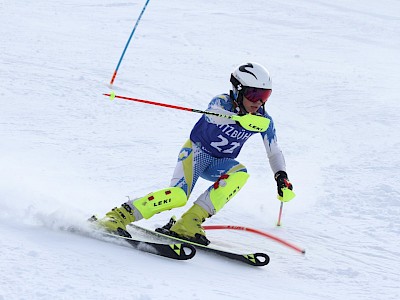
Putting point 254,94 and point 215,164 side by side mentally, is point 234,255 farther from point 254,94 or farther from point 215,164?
point 254,94

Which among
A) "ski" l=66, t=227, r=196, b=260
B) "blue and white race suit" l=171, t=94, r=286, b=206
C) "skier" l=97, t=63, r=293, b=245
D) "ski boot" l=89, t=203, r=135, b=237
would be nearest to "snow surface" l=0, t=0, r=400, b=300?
"ski" l=66, t=227, r=196, b=260

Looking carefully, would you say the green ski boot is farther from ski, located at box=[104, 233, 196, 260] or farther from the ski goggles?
the ski goggles

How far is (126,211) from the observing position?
180 inches

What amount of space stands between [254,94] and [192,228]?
41.5 inches

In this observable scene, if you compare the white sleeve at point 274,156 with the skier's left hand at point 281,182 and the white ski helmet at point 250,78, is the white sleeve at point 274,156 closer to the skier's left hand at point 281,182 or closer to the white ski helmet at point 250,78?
the skier's left hand at point 281,182

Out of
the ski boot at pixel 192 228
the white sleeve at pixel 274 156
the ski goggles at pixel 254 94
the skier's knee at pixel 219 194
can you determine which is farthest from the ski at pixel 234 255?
the ski goggles at pixel 254 94

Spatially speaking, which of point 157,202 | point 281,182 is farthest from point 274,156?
point 157,202

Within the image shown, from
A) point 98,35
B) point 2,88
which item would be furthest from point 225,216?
point 98,35

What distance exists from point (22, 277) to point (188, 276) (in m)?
1.02

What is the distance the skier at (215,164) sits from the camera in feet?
15.2

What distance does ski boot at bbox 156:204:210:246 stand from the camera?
4.63m

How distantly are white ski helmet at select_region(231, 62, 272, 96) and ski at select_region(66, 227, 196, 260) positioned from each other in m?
1.26

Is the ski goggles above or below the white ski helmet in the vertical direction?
below

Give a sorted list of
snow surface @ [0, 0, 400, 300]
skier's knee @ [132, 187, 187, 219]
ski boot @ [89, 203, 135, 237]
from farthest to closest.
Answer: skier's knee @ [132, 187, 187, 219], ski boot @ [89, 203, 135, 237], snow surface @ [0, 0, 400, 300]
